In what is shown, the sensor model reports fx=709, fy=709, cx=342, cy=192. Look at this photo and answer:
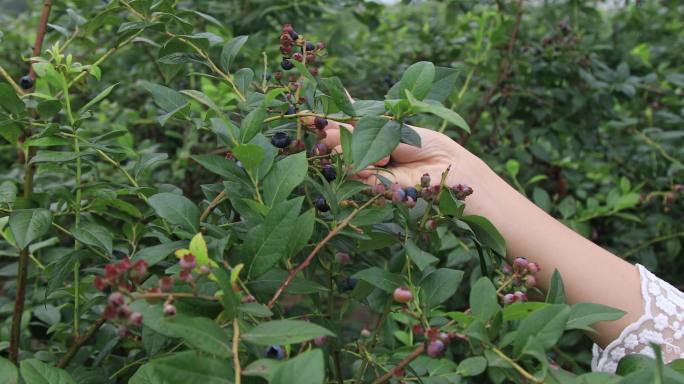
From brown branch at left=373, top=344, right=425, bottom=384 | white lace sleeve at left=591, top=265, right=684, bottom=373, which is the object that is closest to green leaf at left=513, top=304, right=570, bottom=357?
brown branch at left=373, top=344, right=425, bottom=384

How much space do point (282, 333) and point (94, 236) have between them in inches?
21.1

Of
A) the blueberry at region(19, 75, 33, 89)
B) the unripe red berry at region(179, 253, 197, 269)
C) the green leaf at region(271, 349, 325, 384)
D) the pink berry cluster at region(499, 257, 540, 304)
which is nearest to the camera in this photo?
the green leaf at region(271, 349, 325, 384)

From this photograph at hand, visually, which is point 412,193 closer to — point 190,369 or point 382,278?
point 382,278

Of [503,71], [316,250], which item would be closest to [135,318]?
[316,250]

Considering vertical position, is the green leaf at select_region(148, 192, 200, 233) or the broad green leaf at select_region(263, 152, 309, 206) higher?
the broad green leaf at select_region(263, 152, 309, 206)

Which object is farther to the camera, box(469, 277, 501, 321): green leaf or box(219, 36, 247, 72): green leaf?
box(219, 36, 247, 72): green leaf

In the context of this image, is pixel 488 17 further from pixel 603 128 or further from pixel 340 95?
pixel 340 95

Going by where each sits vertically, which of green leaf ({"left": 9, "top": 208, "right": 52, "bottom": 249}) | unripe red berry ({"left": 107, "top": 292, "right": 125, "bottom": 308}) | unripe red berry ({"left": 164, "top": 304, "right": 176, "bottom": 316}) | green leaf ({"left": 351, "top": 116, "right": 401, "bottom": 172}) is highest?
green leaf ({"left": 351, "top": 116, "right": 401, "bottom": 172})

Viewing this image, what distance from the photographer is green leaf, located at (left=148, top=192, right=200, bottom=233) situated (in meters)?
0.91

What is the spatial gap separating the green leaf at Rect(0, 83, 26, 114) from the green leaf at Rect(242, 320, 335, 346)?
0.63 meters

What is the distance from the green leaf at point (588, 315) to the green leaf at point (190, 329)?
42 cm

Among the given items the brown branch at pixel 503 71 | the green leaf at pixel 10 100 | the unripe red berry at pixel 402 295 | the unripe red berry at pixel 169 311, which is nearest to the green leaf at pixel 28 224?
the green leaf at pixel 10 100

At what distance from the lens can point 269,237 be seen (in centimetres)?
82

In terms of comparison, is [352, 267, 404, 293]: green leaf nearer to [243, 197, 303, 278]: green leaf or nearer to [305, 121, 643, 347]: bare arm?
[243, 197, 303, 278]: green leaf
